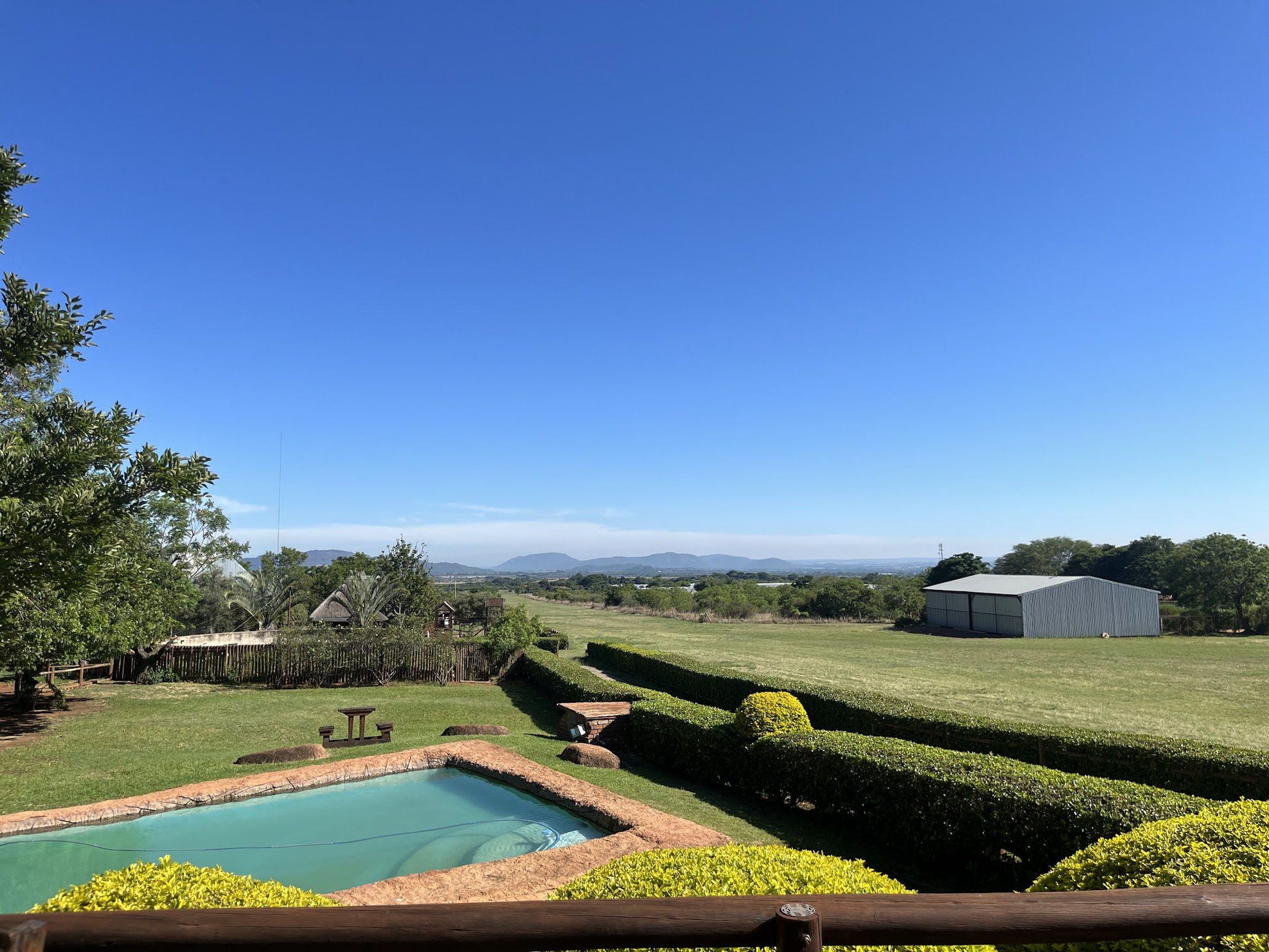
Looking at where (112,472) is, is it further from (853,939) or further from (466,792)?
(853,939)

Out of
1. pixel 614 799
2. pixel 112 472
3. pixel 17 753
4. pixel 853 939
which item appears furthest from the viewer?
pixel 17 753

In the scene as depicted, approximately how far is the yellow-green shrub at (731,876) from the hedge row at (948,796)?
13.8 ft

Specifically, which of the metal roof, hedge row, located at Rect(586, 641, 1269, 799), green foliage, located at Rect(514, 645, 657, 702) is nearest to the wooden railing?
green foliage, located at Rect(514, 645, 657, 702)

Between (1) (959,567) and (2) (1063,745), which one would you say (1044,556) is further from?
(2) (1063,745)

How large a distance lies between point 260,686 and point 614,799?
56.4 ft

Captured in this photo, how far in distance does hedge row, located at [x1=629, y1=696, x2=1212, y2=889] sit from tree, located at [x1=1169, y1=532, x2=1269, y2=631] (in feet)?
185

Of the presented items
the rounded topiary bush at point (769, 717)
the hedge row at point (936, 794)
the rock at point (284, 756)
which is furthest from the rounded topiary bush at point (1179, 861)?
the rock at point (284, 756)

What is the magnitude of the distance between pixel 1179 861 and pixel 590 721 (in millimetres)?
11940

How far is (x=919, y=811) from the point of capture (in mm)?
8555

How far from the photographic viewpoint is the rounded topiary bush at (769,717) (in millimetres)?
11391

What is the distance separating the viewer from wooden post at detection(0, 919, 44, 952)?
151 cm

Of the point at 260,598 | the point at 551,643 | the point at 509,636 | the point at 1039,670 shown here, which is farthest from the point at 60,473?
the point at 1039,670

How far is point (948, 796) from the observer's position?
8.32 metres

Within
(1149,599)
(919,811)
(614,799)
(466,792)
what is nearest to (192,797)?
(466,792)
